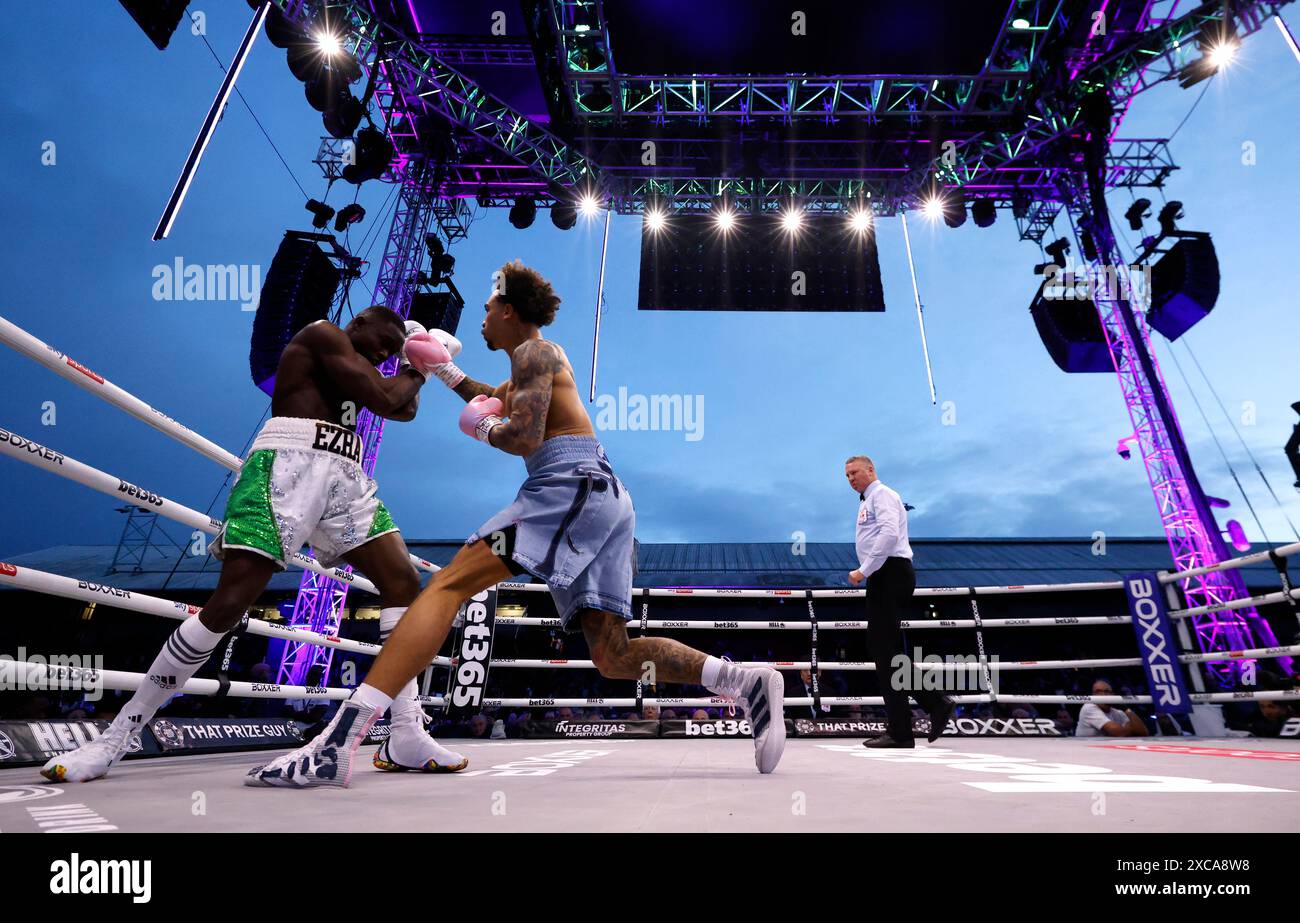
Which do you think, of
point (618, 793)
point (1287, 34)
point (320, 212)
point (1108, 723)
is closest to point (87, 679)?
point (618, 793)

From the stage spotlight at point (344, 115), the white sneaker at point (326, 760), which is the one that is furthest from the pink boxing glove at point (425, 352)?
the stage spotlight at point (344, 115)

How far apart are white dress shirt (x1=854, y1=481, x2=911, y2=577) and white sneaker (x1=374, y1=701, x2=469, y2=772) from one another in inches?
82.9

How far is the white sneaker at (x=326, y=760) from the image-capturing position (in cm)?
141

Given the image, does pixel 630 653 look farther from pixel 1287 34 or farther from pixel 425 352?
pixel 1287 34

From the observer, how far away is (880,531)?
10.9ft

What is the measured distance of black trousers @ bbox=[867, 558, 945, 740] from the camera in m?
3.21

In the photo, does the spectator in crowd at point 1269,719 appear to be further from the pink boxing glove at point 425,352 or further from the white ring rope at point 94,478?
the white ring rope at point 94,478

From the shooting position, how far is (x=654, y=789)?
1.42 meters

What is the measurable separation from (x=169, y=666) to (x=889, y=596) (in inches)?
112

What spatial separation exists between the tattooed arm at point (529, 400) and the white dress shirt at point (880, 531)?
2.04m

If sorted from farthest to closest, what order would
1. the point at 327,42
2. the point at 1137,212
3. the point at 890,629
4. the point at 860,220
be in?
the point at 860,220
the point at 1137,212
the point at 327,42
the point at 890,629
